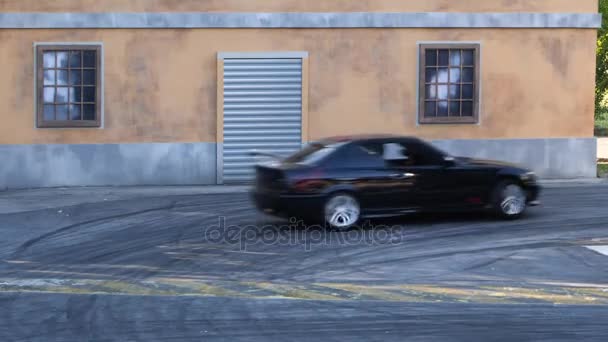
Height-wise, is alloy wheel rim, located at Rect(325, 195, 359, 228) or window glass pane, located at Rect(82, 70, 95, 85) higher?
window glass pane, located at Rect(82, 70, 95, 85)

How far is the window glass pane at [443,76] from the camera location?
A: 73.5 ft

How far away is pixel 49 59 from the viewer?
21.7 m

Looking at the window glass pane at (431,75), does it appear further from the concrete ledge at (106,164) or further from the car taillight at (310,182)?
the car taillight at (310,182)

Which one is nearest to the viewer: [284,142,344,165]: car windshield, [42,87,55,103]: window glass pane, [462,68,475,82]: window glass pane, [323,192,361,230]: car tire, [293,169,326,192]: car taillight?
[293,169,326,192]: car taillight

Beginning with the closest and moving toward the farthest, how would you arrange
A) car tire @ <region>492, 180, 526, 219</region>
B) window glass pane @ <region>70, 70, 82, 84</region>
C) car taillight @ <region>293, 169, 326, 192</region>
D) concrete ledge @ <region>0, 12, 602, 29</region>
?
car taillight @ <region>293, 169, 326, 192</region>
car tire @ <region>492, 180, 526, 219</region>
concrete ledge @ <region>0, 12, 602, 29</region>
window glass pane @ <region>70, 70, 82, 84</region>

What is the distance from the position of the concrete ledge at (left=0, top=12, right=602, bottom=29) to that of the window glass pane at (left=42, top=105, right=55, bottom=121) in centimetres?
167

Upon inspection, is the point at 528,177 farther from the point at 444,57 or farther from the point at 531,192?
the point at 444,57

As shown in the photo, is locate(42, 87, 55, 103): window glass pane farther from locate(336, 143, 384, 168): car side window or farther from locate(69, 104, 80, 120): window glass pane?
locate(336, 143, 384, 168): car side window

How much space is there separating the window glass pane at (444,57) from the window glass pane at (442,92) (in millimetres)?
492

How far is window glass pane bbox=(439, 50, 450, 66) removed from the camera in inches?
880

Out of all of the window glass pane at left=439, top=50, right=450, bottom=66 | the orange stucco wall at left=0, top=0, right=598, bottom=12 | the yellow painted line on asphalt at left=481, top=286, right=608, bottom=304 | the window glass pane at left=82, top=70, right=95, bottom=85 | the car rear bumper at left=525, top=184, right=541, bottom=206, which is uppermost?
the orange stucco wall at left=0, top=0, right=598, bottom=12

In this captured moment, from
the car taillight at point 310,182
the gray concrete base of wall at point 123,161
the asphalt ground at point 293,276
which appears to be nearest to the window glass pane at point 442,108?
the gray concrete base of wall at point 123,161

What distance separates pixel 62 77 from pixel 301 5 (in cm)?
521

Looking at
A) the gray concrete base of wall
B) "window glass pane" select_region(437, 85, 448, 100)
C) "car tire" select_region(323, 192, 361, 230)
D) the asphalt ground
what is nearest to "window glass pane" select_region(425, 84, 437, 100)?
"window glass pane" select_region(437, 85, 448, 100)
